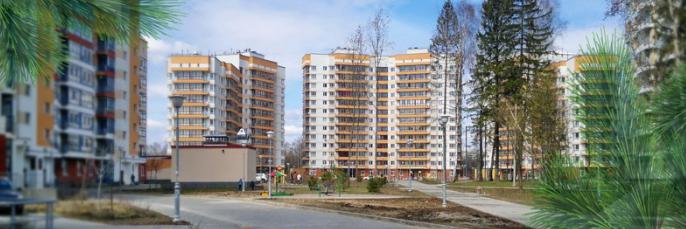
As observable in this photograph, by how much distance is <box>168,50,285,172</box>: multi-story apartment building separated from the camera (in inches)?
78.6

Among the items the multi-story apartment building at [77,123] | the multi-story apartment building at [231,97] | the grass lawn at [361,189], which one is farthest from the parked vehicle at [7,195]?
the grass lawn at [361,189]

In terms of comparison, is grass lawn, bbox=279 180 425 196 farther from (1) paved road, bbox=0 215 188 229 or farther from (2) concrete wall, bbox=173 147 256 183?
(1) paved road, bbox=0 215 188 229

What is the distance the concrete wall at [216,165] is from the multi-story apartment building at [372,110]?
74 centimetres

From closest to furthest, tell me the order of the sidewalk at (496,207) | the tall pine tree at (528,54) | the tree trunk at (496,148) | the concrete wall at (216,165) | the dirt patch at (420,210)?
the concrete wall at (216,165) → the sidewalk at (496,207) → the tall pine tree at (528,54) → the tree trunk at (496,148) → the dirt patch at (420,210)

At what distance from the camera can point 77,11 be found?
1.89 meters

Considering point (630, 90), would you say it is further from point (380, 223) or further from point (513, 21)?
point (380, 223)

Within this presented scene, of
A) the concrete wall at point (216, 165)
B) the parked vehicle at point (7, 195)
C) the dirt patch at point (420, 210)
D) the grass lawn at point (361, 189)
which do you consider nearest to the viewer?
the parked vehicle at point (7, 195)

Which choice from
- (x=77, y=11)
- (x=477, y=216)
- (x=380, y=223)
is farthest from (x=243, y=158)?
(x=380, y=223)

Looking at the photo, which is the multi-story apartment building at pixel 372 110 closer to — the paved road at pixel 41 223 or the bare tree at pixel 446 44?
the bare tree at pixel 446 44

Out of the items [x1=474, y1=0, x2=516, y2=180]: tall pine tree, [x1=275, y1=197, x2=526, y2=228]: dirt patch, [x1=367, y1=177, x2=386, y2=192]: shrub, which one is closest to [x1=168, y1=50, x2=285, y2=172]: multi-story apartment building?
[x1=474, y1=0, x2=516, y2=180]: tall pine tree

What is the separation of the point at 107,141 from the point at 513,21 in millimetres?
2253

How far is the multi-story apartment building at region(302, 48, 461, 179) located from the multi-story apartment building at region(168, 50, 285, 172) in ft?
1.21

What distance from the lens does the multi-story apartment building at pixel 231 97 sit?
1997mm

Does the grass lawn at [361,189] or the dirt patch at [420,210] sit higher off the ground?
the grass lawn at [361,189]
